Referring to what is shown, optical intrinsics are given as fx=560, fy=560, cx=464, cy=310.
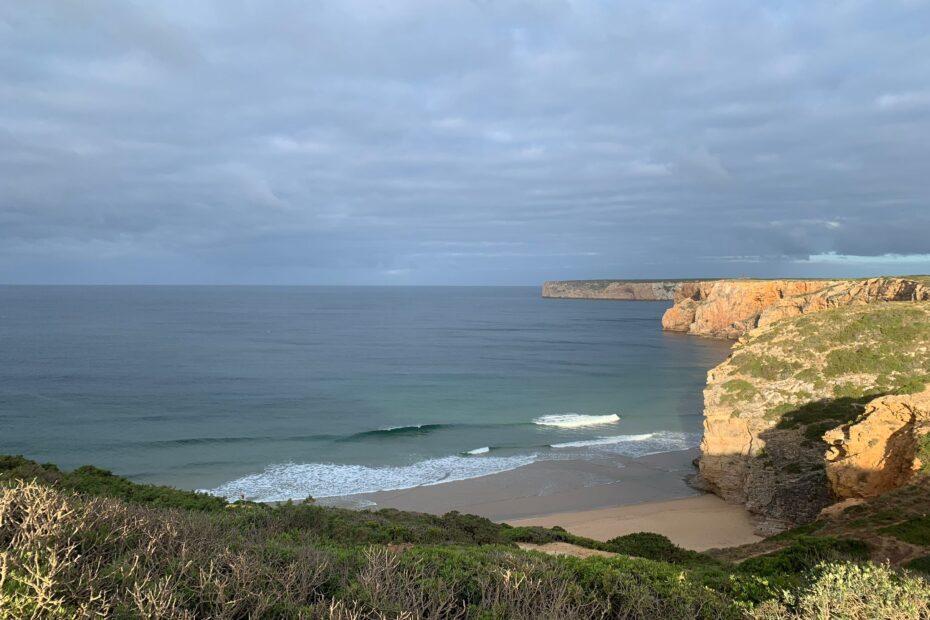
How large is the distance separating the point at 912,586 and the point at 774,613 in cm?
164

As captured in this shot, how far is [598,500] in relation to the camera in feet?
81.2

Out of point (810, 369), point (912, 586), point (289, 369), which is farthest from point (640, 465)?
point (289, 369)

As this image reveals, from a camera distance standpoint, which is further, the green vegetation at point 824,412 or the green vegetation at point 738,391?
the green vegetation at point 738,391

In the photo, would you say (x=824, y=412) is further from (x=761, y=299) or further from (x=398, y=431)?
(x=761, y=299)

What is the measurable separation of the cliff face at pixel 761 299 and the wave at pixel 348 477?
106ft

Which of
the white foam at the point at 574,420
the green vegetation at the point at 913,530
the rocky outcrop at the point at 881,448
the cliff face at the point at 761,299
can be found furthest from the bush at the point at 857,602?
the cliff face at the point at 761,299

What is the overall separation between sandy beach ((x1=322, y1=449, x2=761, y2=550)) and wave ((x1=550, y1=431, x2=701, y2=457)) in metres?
1.50

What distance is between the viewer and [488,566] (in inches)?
289

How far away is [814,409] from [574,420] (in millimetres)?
16876

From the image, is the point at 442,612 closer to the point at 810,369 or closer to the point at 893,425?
the point at 893,425

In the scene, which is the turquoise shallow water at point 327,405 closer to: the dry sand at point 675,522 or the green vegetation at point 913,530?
the dry sand at point 675,522

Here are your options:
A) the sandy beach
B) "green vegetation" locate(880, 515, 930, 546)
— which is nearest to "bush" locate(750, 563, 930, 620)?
"green vegetation" locate(880, 515, 930, 546)

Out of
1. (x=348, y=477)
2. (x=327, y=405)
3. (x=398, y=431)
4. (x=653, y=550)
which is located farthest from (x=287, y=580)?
(x=327, y=405)

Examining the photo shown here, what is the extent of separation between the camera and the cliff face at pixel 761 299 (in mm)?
51719
